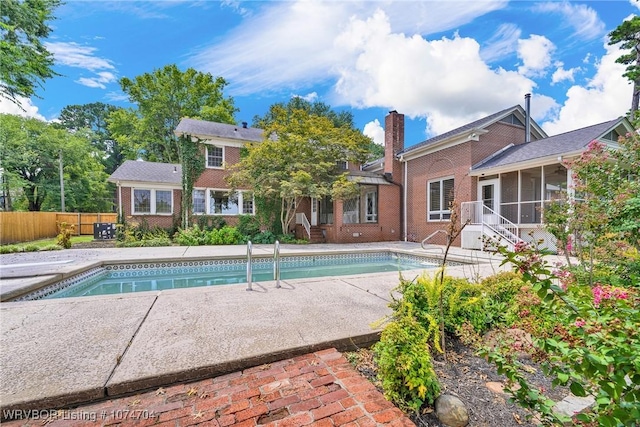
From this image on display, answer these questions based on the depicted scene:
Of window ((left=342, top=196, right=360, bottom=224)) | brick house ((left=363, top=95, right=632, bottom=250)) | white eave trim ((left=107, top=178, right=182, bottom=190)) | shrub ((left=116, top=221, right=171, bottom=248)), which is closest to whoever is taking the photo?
brick house ((left=363, top=95, right=632, bottom=250))

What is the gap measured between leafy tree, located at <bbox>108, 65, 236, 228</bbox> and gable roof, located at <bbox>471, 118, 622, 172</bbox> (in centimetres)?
2321

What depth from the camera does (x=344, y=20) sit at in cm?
794

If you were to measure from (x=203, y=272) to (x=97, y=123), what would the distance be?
4464 centimetres

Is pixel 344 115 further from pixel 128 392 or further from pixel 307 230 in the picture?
pixel 128 392

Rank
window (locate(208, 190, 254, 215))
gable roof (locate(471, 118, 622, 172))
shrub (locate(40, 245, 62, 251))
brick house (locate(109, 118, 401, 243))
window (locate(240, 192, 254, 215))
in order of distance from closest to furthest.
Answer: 1. gable roof (locate(471, 118, 622, 172))
2. shrub (locate(40, 245, 62, 251))
3. brick house (locate(109, 118, 401, 243))
4. window (locate(208, 190, 254, 215))
5. window (locate(240, 192, 254, 215))

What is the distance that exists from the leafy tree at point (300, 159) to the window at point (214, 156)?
2.41 meters

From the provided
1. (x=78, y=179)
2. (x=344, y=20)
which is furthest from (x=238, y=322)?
(x=78, y=179)

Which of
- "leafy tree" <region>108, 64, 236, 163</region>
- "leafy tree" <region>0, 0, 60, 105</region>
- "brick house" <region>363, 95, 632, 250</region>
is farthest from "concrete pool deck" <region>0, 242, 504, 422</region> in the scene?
"leafy tree" <region>108, 64, 236, 163</region>

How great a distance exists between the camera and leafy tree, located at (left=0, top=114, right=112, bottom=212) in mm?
21531

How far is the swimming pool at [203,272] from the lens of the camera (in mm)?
6762

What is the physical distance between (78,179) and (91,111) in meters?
21.0

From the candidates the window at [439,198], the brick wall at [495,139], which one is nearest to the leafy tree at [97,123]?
the window at [439,198]

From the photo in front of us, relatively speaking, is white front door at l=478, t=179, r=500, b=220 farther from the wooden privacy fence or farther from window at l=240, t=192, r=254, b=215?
the wooden privacy fence

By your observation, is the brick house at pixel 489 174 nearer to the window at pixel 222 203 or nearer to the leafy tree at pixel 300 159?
the leafy tree at pixel 300 159
